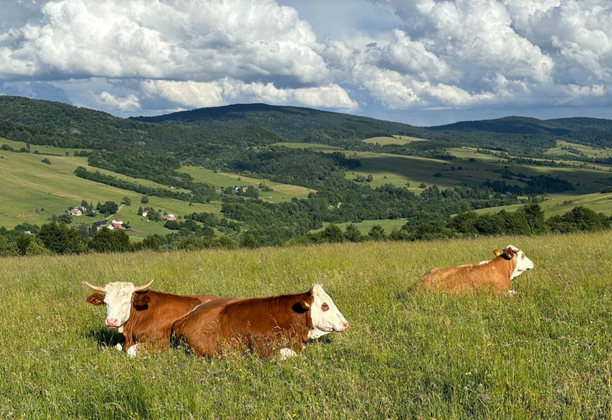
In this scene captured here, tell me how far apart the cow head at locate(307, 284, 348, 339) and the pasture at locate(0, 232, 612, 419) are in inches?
7.6

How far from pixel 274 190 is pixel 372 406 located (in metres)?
181

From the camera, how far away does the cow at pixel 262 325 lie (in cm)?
684

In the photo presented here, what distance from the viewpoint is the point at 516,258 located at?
10719 mm

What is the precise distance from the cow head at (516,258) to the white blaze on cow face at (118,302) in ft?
22.9

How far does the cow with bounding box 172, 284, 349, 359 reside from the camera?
684 centimetres

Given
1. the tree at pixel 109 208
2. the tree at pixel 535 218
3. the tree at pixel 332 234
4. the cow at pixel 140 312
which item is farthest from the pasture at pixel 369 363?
the tree at pixel 109 208

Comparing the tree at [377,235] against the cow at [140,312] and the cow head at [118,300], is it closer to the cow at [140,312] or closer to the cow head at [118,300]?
the cow at [140,312]

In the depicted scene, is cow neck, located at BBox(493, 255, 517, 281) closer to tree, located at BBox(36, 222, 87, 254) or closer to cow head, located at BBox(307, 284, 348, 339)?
cow head, located at BBox(307, 284, 348, 339)

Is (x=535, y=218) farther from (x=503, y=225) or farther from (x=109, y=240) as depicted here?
(x=109, y=240)

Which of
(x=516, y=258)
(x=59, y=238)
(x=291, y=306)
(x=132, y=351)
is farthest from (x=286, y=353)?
(x=59, y=238)

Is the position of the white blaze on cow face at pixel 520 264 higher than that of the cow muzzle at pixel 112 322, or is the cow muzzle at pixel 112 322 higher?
the white blaze on cow face at pixel 520 264

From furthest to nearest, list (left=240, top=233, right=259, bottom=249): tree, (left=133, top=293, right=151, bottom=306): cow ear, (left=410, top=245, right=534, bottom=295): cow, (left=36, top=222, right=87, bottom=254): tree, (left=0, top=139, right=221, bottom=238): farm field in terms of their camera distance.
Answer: (left=0, top=139, right=221, bottom=238): farm field → (left=36, top=222, right=87, bottom=254): tree → (left=240, top=233, right=259, bottom=249): tree → (left=410, top=245, right=534, bottom=295): cow → (left=133, top=293, right=151, bottom=306): cow ear

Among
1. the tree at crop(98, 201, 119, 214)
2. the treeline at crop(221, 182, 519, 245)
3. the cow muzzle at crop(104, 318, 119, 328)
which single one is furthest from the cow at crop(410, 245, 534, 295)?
the tree at crop(98, 201, 119, 214)

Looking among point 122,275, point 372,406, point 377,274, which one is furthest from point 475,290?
point 122,275
